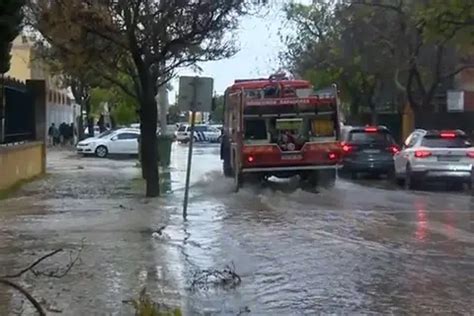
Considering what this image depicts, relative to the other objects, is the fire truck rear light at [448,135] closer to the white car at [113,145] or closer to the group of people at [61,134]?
the white car at [113,145]

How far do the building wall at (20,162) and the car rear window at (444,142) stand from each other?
10660mm

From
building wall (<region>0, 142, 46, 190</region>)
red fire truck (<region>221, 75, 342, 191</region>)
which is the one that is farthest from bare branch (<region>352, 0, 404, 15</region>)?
building wall (<region>0, 142, 46, 190</region>)

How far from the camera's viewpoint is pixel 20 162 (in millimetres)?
27578

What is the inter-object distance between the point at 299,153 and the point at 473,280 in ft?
45.5

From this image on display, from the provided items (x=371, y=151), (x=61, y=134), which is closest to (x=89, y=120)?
(x=61, y=134)

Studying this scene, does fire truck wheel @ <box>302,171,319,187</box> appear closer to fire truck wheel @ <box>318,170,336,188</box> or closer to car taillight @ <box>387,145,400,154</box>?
fire truck wheel @ <box>318,170,336,188</box>

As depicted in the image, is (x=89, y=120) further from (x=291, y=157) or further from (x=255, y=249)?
(x=255, y=249)

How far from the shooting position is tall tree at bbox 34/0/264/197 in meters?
22.0

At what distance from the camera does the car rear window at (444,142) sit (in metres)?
26.9

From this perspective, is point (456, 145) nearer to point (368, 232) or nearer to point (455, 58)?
point (368, 232)

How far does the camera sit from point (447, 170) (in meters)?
26.5

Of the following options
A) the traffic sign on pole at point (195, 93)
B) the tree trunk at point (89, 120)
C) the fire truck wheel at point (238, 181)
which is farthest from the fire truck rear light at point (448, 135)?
the tree trunk at point (89, 120)

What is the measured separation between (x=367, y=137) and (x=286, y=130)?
6.65m

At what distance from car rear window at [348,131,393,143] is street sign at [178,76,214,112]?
12.4 meters
